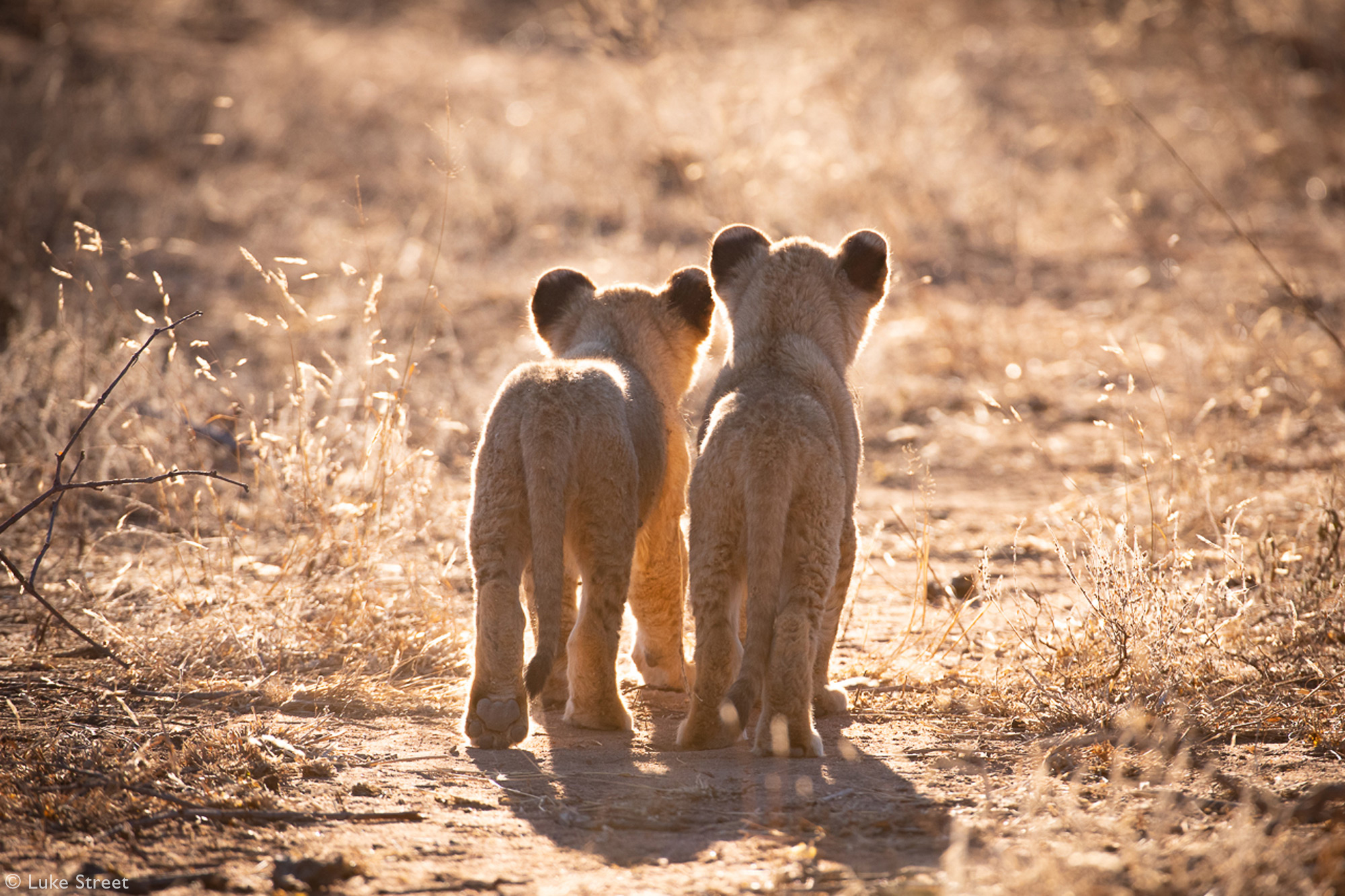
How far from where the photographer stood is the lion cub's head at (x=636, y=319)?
5.41 metres

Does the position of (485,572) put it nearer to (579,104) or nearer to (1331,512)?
(1331,512)

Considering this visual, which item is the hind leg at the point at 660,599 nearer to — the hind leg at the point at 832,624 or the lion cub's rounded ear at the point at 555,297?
the hind leg at the point at 832,624

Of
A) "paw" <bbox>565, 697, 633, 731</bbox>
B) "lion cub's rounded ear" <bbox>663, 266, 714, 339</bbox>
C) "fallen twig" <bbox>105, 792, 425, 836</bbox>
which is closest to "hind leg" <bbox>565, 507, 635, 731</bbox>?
"paw" <bbox>565, 697, 633, 731</bbox>

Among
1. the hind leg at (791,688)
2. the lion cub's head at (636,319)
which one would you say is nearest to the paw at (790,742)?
the hind leg at (791,688)

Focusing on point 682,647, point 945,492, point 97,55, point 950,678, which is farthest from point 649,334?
point 97,55

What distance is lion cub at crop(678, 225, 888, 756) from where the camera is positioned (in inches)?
166

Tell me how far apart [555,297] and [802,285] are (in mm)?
1155

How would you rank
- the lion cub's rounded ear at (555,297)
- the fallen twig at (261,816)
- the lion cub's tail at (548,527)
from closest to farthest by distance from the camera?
the fallen twig at (261,816), the lion cub's tail at (548,527), the lion cub's rounded ear at (555,297)

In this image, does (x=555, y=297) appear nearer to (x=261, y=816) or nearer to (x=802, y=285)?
(x=802, y=285)

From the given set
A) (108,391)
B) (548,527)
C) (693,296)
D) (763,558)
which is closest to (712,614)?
(763,558)

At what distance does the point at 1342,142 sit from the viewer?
593 inches

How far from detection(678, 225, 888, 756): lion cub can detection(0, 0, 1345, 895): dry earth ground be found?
0.75 feet

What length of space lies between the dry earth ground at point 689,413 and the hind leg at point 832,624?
0.09 meters

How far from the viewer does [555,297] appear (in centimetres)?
562
